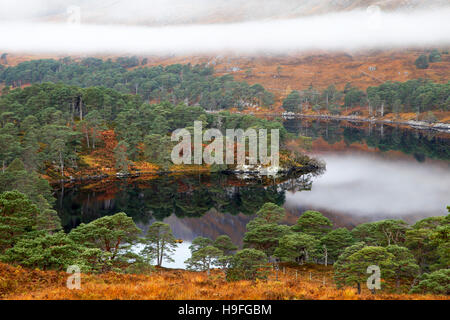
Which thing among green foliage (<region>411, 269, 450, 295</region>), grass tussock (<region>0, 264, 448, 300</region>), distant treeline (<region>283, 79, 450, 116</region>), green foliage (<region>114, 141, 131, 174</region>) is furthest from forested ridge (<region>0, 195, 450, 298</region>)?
distant treeline (<region>283, 79, 450, 116</region>)

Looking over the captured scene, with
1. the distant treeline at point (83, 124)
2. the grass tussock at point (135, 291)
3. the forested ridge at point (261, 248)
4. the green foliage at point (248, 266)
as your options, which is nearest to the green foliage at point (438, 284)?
the forested ridge at point (261, 248)

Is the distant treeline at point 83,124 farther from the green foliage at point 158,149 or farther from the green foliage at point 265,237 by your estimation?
the green foliage at point 265,237

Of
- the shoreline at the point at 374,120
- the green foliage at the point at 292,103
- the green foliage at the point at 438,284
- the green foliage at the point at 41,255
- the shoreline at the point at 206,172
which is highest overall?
the green foliage at the point at 292,103

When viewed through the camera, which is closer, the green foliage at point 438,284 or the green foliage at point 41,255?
the green foliage at point 438,284

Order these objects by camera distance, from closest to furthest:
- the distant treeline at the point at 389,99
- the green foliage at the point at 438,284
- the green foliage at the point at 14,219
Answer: the green foliage at the point at 438,284 → the green foliage at the point at 14,219 → the distant treeline at the point at 389,99

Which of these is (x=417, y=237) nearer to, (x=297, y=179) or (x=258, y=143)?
(x=297, y=179)

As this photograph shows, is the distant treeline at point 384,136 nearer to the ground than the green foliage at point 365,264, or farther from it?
farther from it

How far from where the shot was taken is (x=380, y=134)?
433ft

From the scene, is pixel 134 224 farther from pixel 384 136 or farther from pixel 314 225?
pixel 384 136

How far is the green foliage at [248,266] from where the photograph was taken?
30.0 m

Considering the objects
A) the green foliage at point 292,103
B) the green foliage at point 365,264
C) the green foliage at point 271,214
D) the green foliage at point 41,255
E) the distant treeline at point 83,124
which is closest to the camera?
the green foliage at point 41,255

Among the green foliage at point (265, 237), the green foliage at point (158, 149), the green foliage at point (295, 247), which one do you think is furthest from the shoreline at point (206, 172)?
the green foliage at point (295, 247)

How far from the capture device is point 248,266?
31.8m
